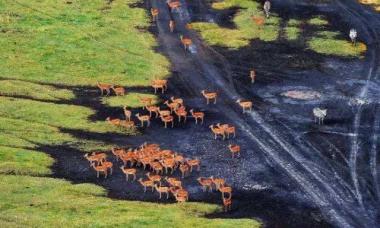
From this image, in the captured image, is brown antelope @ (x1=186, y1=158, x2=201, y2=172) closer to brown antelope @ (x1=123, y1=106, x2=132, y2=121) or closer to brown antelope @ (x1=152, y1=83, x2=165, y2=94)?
brown antelope @ (x1=123, y1=106, x2=132, y2=121)

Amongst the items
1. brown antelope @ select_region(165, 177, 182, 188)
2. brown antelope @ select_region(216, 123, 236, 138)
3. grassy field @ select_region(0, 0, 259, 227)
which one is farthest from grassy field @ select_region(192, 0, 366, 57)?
brown antelope @ select_region(165, 177, 182, 188)

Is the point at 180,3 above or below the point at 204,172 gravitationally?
above

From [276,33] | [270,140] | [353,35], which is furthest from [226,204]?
[276,33]

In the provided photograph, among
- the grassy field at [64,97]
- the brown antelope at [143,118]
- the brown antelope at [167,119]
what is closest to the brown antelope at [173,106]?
the brown antelope at [167,119]

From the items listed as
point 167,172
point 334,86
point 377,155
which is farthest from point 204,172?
point 334,86

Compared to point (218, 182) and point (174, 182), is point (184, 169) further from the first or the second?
point (218, 182)

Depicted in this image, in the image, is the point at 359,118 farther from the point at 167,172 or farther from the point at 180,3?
the point at 180,3
